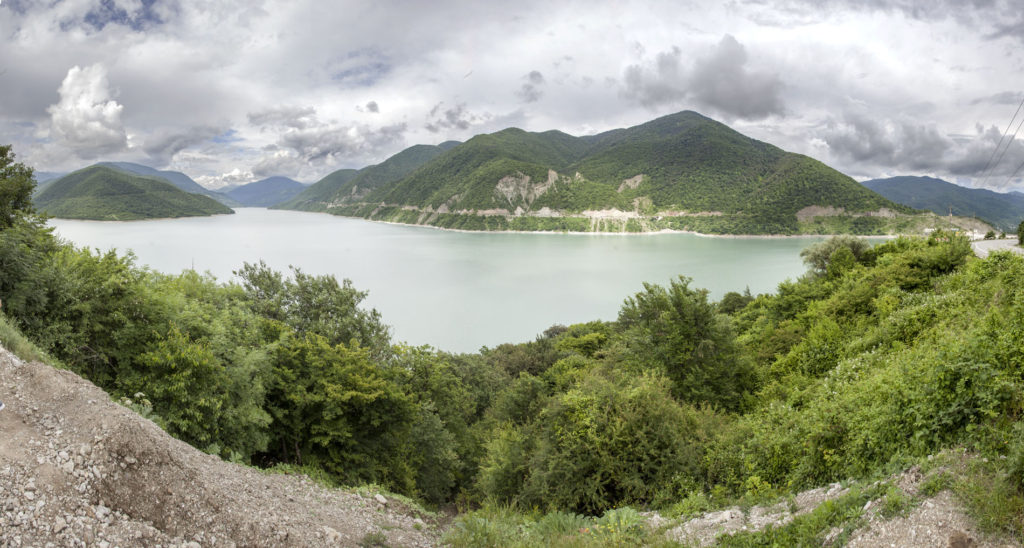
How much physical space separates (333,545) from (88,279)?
918 centimetres

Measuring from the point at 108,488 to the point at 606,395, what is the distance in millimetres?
7381

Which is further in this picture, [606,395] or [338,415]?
[338,415]

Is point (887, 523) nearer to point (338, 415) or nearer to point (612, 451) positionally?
point (612, 451)

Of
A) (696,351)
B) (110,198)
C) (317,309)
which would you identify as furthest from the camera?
(110,198)

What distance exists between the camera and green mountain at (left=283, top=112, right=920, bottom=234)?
118438 millimetres

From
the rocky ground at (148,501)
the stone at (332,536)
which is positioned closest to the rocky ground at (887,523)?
the rocky ground at (148,501)

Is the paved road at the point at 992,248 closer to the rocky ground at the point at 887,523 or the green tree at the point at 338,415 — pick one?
the rocky ground at the point at 887,523

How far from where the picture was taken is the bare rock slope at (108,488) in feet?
12.6

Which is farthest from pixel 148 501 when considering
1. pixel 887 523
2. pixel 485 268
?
pixel 485 268

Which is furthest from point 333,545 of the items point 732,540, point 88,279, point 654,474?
point 88,279

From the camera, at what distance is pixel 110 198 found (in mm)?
144375

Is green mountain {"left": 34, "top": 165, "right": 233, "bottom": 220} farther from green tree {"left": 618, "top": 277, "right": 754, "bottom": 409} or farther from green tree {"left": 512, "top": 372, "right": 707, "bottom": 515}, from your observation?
green tree {"left": 512, "top": 372, "right": 707, "bottom": 515}

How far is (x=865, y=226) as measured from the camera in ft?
353

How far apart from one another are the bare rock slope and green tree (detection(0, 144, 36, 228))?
11.7 meters
